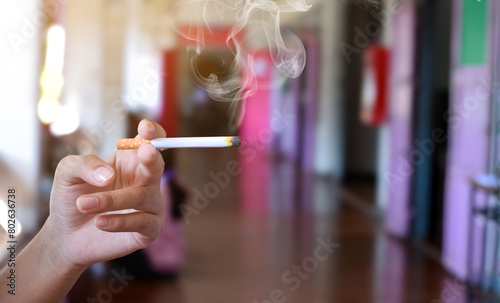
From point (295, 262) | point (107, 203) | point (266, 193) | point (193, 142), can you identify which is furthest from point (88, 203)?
point (266, 193)

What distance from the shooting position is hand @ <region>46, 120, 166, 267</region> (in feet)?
1.89

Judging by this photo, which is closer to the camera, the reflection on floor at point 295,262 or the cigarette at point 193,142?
the cigarette at point 193,142

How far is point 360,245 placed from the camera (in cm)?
310

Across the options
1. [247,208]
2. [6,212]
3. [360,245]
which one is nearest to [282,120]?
[247,208]

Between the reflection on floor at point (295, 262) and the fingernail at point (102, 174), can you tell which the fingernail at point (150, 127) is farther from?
the reflection on floor at point (295, 262)

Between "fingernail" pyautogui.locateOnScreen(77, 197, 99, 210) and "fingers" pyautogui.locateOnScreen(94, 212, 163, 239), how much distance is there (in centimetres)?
2

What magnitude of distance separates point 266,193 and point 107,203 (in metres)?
4.39

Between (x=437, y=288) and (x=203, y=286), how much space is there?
3.35 ft

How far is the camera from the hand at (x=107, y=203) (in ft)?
1.89

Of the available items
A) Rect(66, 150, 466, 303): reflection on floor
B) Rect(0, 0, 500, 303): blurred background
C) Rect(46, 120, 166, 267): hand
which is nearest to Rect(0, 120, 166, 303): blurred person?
Rect(46, 120, 166, 267): hand

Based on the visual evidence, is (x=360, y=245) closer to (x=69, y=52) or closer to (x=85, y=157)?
(x=69, y=52)

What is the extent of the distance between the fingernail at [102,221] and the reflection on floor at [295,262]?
1.73 m

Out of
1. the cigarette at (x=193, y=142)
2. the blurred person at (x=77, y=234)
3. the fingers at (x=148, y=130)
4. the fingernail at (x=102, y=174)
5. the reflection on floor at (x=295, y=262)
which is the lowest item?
the reflection on floor at (x=295, y=262)

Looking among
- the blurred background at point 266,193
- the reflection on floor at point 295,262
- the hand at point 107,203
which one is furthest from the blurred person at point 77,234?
the reflection on floor at point 295,262
